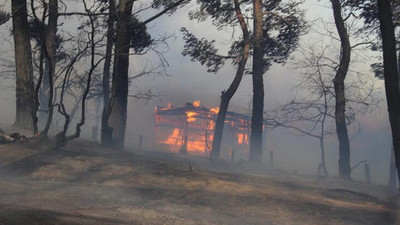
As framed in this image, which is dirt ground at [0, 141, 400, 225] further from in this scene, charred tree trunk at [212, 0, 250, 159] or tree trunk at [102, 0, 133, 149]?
charred tree trunk at [212, 0, 250, 159]

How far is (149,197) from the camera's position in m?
6.72

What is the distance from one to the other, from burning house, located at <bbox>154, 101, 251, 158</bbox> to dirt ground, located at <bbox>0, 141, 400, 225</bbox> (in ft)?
87.5

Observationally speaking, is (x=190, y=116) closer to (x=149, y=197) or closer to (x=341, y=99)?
(x=341, y=99)

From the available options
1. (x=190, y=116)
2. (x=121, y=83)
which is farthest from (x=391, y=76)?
(x=190, y=116)

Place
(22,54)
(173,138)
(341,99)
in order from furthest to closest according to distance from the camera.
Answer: (173,138), (341,99), (22,54)

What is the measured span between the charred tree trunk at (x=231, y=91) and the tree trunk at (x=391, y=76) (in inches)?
394

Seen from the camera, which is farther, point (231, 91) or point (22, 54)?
point (231, 91)

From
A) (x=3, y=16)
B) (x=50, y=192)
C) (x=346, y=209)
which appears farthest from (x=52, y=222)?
(x=3, y=16)

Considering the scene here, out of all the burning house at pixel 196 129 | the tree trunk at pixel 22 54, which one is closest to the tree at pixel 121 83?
the tree trunk at pixel 22 54

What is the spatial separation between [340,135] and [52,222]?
12471mm

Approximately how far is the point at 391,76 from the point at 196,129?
1176 inches

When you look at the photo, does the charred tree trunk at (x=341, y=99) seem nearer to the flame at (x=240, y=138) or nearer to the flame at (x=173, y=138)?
the flame at (x=173, y=138)

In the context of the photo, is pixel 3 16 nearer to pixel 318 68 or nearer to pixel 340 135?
pixel 340 135

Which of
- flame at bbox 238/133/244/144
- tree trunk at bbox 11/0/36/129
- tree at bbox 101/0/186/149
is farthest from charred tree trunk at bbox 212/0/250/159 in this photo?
flame at bbox 238/133/244/144
